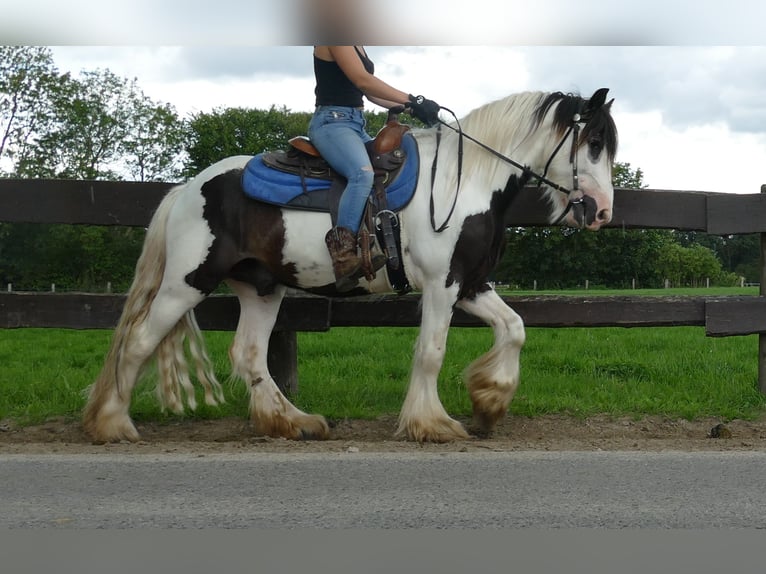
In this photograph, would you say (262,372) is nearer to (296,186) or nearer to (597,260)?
(296,186)

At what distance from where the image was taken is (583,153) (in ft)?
17.6

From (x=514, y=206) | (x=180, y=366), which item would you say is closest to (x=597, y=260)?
(x=514, y=206)

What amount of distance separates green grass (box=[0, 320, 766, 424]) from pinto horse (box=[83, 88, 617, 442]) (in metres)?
0.62

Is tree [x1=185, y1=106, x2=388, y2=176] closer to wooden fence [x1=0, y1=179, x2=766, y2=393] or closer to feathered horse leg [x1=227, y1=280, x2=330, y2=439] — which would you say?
wooden fence [x1=0, y1=179, x2=766, y2=393]

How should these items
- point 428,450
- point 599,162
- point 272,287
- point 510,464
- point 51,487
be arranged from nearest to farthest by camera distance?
point 51,487 → point 510,464 → point 428,450 → point 599,162 → point 272,287

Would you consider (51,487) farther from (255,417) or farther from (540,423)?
(540,423)

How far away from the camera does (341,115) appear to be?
541cm

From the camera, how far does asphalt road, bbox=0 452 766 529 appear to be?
9.94ft

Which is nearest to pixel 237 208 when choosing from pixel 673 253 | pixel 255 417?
pixel 255 417

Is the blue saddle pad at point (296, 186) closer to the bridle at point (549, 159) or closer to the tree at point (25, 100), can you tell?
the bridle at point (549, 159)

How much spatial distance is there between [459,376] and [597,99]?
2937mm

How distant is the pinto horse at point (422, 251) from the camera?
525 cm

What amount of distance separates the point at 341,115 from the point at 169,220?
1427mm

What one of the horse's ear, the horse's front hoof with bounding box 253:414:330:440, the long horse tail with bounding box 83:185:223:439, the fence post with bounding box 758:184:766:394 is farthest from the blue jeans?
the fence post with bounding box 758:184:766:394
